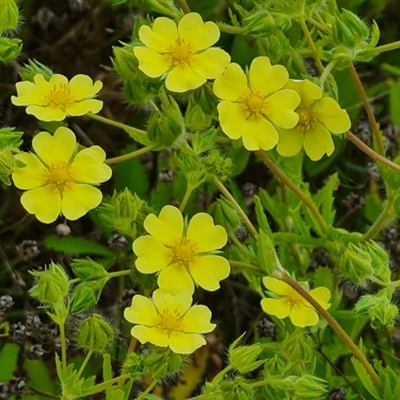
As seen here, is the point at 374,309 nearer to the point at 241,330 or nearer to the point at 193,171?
the point at 193,171

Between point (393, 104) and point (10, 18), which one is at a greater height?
point (10, 18)

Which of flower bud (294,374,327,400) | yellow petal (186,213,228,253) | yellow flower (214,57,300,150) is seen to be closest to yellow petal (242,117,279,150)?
yellow flower (214,57,300,150)

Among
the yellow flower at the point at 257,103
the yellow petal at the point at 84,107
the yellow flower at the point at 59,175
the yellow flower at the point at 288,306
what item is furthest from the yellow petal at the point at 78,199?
the yellow flower at the point at 288,306

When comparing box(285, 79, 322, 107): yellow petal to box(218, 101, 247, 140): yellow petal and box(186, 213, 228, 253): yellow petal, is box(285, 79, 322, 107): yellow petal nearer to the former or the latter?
box(218, 101, 247, 140): yellow petal

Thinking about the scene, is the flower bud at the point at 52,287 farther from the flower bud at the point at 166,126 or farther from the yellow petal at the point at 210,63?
the yellow petal at the point at 210,63

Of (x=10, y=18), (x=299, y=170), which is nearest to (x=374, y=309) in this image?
(x=299, y=170)

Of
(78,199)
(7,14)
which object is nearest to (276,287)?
(78,199)

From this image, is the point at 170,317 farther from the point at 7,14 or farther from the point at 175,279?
the point at 7,14
